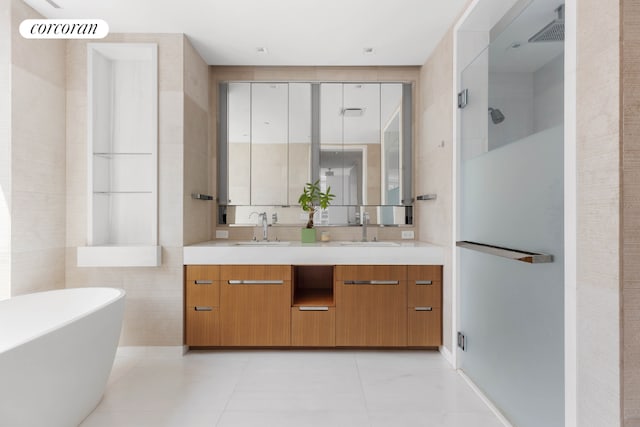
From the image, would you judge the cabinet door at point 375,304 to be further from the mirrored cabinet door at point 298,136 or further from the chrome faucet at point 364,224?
the mirrored cabinet door at point 298,136

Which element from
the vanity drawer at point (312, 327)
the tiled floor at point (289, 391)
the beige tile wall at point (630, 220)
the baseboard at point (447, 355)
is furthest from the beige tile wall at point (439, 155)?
the beige tile wall at point (630, 220)

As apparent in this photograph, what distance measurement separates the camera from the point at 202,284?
9.07 feet

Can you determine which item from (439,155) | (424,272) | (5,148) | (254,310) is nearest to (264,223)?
(254,310)

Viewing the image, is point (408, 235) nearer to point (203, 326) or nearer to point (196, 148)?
point (203, 326)

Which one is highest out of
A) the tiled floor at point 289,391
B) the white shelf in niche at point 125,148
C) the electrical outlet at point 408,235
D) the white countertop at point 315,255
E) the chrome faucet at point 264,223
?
the white shelf in niche at point 125,148

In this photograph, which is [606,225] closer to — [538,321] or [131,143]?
[538,321]

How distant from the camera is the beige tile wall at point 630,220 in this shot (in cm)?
113

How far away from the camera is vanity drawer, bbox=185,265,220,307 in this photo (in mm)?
2758

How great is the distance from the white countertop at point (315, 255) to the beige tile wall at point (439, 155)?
21 centimetres

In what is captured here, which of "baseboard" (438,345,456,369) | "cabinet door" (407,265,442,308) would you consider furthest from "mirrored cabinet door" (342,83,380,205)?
"baseboard" (438,345,456,369)

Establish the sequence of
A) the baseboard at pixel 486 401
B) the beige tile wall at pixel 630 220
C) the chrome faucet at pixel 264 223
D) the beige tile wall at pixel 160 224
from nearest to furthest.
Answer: the beige tile wall at pixel 630 220 < the baseboard at pixel 486 401 < the beige tile wall at pixel 160 224 < the chrome faucet at pixel 264 223

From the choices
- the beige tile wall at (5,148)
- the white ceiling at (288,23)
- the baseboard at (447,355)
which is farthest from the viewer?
the baseboard at (447,355)

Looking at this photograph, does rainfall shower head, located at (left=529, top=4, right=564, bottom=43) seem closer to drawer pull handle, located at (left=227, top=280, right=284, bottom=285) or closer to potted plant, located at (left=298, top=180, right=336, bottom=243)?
potted plant, located at (left=298, top=180, right=336, bottom=243)

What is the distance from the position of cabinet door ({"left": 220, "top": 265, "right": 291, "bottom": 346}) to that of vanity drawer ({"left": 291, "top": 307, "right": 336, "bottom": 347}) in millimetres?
Answer: 57
